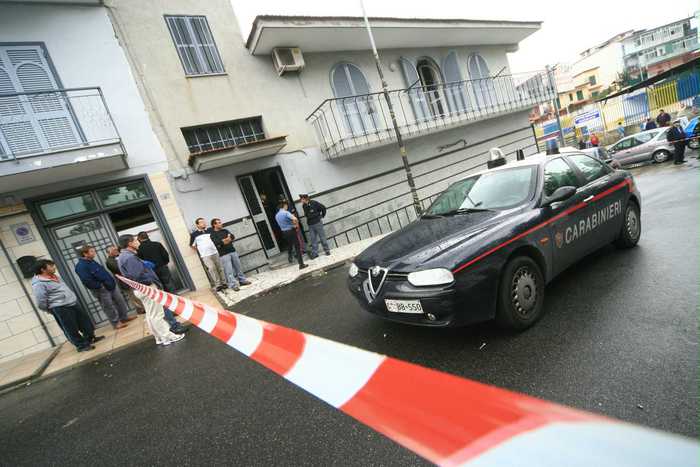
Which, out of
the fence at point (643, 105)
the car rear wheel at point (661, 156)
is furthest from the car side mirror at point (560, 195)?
the fence at point (643, 105)

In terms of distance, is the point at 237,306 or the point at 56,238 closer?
the point at 237,306

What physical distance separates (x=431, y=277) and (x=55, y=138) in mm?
8458

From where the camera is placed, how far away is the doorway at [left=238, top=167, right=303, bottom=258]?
8.68 m

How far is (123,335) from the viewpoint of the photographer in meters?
5.61

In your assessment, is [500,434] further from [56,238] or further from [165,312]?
[56,238]

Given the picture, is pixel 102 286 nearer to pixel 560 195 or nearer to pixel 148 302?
pixel 148 302

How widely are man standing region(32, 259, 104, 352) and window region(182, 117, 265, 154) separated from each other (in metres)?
4.12

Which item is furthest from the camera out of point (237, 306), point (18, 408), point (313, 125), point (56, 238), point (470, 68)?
point (470, 68)

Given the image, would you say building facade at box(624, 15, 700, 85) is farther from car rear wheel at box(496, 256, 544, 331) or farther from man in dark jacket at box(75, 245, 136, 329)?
man in dark jacket at box(75, 245, 136, 329)

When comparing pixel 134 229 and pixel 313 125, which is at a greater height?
pixel 313 125

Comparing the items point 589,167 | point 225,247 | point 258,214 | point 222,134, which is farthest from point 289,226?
point 589,167

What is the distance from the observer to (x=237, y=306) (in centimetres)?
577

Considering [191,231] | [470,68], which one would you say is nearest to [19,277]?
[191,231]

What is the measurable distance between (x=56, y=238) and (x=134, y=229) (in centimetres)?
143
